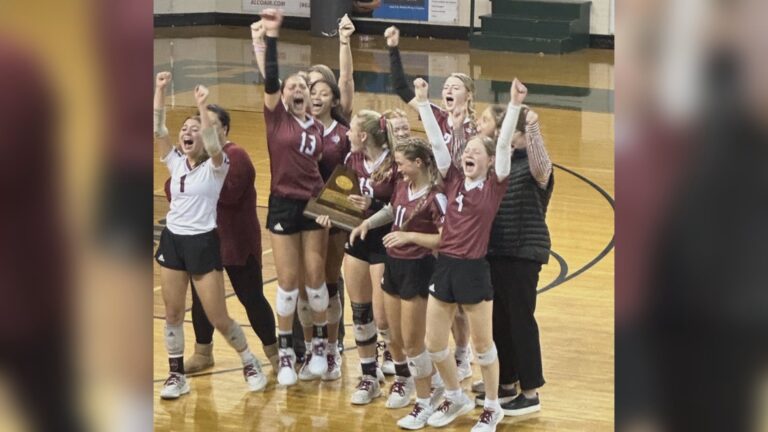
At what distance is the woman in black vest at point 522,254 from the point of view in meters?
6.05

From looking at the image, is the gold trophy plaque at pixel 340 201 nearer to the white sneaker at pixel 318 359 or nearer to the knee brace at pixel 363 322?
the knee brace at pixel 363 322

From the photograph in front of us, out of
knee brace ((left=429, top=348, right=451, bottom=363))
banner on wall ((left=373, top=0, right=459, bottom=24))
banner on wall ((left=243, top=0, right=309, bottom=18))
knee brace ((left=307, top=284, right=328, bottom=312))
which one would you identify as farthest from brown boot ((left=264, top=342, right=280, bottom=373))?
banner on wall ((left=243, top=0, right=309, bottom=18))

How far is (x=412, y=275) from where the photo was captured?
19.9 feet

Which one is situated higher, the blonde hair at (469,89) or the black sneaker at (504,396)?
the blonde hair at (469,89)

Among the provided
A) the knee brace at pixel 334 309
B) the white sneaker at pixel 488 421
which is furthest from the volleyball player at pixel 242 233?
the white sneaker at pixel 488 421

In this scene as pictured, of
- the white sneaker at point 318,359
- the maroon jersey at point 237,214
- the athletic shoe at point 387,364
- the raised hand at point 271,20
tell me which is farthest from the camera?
the athletic shoe at point 387,364

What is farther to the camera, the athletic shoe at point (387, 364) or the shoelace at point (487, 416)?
the athletic shoe at point (387, 364)

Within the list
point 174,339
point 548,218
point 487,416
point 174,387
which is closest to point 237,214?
point 174,339
